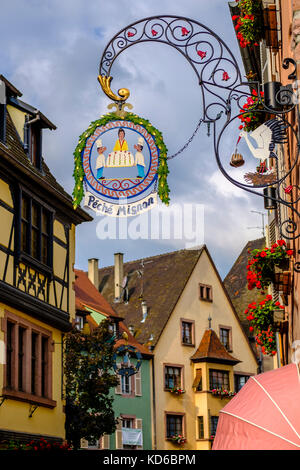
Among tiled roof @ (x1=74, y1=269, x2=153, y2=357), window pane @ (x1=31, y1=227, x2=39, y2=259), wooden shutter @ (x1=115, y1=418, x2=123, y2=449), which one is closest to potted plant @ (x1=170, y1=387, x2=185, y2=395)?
tiled roof @ (x1=74, y1=269, x2=153, y2=357)

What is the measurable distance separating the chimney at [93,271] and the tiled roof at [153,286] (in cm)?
140

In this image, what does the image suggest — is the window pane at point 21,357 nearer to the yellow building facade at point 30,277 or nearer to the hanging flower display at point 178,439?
the yellow building facade at point 30,277

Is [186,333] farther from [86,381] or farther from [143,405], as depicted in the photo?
[86,381]

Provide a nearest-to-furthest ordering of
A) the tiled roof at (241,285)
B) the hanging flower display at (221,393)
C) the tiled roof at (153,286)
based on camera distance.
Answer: the hanging flower display at (221,393)
the tiled roof at (153,286)
the tiled roof at (241,285)

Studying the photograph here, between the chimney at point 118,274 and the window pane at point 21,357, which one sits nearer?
the window pane at point 21,357

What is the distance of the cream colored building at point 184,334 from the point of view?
134 feet

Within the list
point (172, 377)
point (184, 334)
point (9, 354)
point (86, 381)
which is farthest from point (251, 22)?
point (184, 334)

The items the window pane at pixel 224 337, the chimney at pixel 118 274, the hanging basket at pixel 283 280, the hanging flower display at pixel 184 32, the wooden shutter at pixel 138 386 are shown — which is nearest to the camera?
the hanging flower display at pixel 184 32

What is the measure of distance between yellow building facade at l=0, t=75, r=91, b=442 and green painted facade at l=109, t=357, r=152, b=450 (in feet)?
51.2

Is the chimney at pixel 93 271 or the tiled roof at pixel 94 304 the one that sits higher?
the chimney at pixel 93 271

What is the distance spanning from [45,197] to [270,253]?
32.4 ft

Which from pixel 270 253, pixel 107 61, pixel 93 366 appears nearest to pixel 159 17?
pixel 107 61

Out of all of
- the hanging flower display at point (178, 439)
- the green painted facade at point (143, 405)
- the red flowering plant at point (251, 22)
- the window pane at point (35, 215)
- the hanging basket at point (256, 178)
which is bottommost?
the hanging flower display at point (178, 439)

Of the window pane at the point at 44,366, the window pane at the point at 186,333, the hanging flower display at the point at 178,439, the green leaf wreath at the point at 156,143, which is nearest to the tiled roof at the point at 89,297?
the window pane at the point at 186,333
